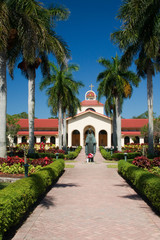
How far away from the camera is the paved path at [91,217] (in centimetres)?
518

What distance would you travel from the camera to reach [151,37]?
1366 centimetres

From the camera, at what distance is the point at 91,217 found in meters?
6.37

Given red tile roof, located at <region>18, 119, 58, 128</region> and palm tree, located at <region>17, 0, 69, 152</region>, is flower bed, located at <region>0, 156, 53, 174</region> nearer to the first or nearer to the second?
palm tree, located at <region>17, 0, 69, 152</region>

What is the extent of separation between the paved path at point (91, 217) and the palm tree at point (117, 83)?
609 inches

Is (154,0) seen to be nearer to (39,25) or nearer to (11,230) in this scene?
(39,25)

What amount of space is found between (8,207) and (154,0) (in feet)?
39.3

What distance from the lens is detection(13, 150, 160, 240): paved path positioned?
5.18 metres

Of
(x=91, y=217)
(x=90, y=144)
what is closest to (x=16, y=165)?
(x=91, y=217)

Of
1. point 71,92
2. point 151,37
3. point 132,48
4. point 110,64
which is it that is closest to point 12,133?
point 71,92

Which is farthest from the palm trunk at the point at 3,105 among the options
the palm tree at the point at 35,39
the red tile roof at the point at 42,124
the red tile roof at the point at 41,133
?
the red tile roof at the point at 42,124

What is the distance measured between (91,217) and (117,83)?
62.9 ft

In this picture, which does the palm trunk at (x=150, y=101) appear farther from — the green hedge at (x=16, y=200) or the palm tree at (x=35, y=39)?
the green hedge at (x=16, y=200)

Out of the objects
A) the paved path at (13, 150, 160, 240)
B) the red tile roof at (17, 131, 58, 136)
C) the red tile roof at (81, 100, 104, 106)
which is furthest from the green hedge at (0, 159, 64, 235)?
the red tile roof at (81, 100, 104, 106)

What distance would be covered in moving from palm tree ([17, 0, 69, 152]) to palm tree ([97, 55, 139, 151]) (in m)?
7.86
